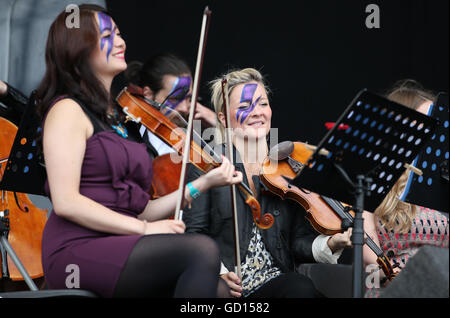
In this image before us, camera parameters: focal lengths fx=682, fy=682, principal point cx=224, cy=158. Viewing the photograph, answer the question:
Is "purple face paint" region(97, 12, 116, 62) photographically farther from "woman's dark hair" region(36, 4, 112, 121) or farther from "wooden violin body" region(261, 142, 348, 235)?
"wooden violin body" region(261, 142, 348, 235)

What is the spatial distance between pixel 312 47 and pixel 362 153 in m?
2.18

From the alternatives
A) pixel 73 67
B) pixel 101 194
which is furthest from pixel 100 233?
pixel 73 67

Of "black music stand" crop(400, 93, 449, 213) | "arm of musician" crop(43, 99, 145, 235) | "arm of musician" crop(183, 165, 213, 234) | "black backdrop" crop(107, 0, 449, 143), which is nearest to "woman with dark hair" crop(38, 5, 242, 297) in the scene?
"arm of musician" crop(43, 99, 145, 235)

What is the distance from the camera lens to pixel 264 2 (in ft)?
13.2

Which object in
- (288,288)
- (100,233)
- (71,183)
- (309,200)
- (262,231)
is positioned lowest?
(288,288)

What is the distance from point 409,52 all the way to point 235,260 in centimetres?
212

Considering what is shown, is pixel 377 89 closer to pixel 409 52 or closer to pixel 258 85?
pixel 409 52

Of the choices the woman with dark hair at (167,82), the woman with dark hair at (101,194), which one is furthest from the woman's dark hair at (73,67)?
the woman with dark hair at (167,82)

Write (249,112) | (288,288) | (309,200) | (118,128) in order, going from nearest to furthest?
(118,128) → (288,288) → (309,200) → (249,112)

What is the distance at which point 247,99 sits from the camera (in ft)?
9.25

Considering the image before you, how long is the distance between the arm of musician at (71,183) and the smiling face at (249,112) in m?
1.00

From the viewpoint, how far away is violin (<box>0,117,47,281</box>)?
2582 millimetres

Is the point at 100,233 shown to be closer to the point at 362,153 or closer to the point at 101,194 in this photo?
the point at 101,194

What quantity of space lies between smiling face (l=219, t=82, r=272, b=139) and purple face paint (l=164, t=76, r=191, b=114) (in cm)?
53
